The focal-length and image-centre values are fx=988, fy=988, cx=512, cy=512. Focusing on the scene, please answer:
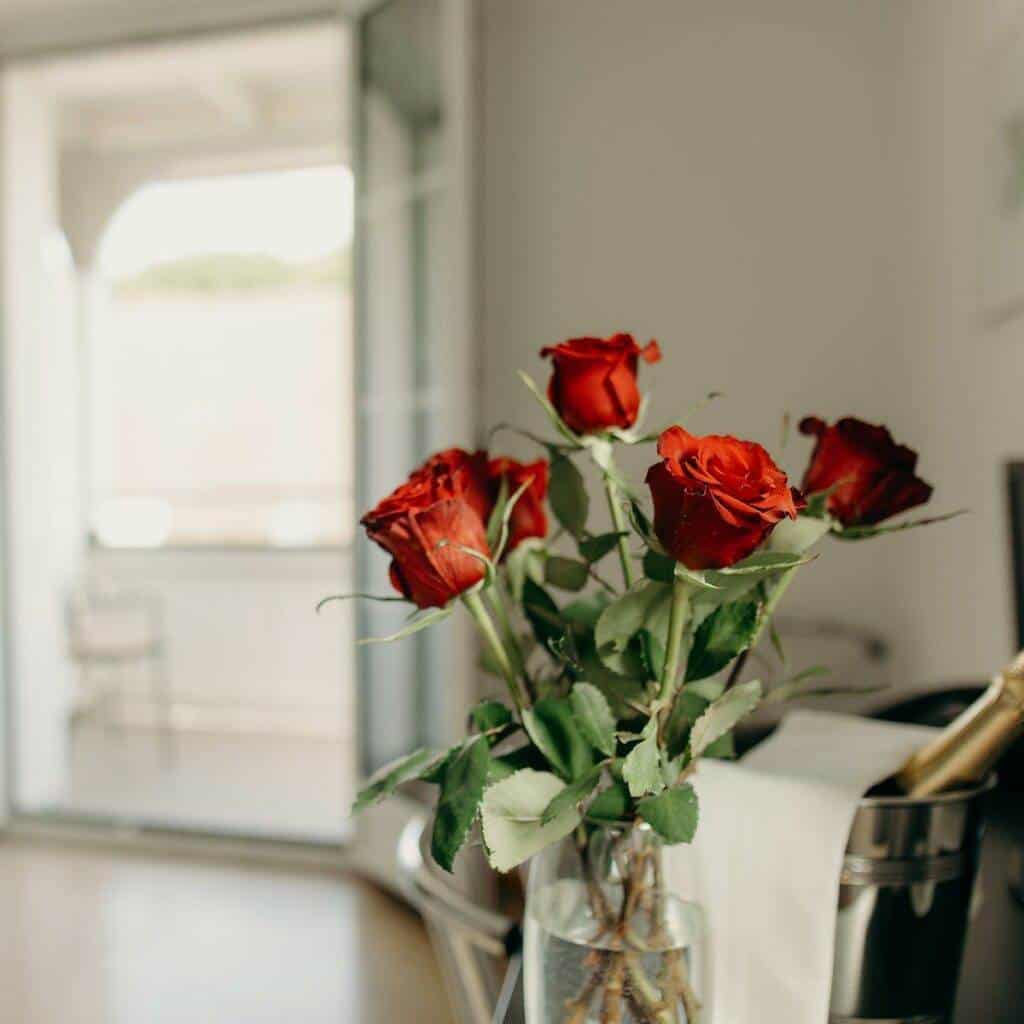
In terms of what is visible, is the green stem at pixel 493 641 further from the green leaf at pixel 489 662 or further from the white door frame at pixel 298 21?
the white door frame at pixel 298 21

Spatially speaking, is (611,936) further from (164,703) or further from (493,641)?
(164,703)

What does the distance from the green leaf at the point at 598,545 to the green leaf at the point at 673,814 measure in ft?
0.51

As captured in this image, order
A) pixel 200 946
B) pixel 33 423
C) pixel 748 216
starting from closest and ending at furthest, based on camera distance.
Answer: pixel 748 216 < pixel 200 946 < pixel 33 423

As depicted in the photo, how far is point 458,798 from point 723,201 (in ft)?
6.93

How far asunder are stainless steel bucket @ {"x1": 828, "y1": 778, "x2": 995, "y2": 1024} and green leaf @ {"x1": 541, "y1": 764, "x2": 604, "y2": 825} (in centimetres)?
19

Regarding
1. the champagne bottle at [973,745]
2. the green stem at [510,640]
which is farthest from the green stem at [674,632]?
the champagne bottle at [973,745]

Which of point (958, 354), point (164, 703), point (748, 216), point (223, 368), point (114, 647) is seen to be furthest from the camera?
point (223, 368)

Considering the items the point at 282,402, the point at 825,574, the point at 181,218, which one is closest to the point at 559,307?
the point at 825,574

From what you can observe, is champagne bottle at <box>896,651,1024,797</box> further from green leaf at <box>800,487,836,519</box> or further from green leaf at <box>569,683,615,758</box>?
green leaf at <box>569,683,615,758</box>

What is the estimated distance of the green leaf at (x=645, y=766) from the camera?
51 centimetres

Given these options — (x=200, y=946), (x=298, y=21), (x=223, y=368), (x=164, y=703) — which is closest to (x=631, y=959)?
(x=200, y=946)

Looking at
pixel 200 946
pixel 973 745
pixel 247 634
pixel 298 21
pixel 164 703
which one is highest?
pixel 298 21

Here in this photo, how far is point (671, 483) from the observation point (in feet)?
1.60

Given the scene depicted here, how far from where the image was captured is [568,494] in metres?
0.66
